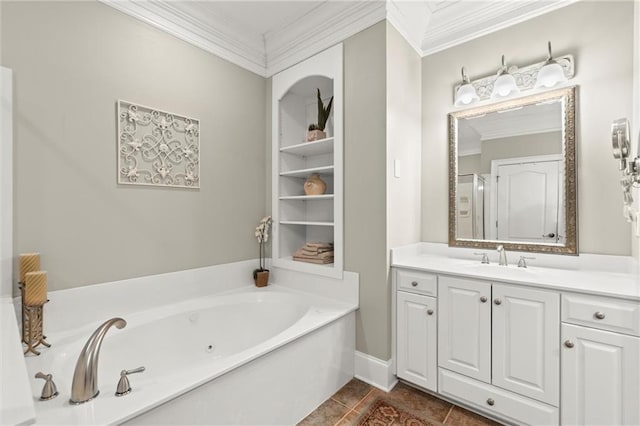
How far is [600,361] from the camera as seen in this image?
4.46ft

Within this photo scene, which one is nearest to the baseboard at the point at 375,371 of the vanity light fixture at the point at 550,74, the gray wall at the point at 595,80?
the gray wall at the point at 595,80

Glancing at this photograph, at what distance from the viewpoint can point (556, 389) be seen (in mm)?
1466

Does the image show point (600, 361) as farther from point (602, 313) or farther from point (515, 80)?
point (515, 80)

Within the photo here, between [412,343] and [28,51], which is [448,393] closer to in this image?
[412,343]

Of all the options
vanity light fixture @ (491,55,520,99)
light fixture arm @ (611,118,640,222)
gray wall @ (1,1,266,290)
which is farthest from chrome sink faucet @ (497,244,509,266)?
gray wall @ (1,1,266,290)

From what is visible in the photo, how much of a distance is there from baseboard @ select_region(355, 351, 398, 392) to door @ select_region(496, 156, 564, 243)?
1234 mm

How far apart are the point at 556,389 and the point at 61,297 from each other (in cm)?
271

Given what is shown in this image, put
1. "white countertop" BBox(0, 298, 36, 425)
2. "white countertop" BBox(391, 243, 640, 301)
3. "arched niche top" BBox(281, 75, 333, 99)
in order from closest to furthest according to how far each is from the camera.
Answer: "white countertop" BBox(0, 298, 36, 425), "white countertop" BBox(391, 243, 640, 301), "arched niche top" BBox(281, 75, 333, 99)

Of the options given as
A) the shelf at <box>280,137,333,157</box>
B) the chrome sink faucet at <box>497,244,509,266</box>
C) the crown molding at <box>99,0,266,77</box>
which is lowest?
the chrome sink faucet at <box>497,244,509,266</box>

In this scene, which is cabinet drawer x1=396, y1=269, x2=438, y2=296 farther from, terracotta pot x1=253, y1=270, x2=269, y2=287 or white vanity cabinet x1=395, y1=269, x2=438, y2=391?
terracotta pot x1=253, y1=270, x2=269, y2=287

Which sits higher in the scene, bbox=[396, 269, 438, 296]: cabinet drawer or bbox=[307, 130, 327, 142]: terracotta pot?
bbox=[307, 130, 327, 142]: terracotta pot

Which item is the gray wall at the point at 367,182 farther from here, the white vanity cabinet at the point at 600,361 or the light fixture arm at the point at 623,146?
the light fixture arm at the point at 623,146

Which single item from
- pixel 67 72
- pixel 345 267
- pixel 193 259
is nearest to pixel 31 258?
pixel 193 259

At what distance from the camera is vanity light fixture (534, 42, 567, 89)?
1833 mm
